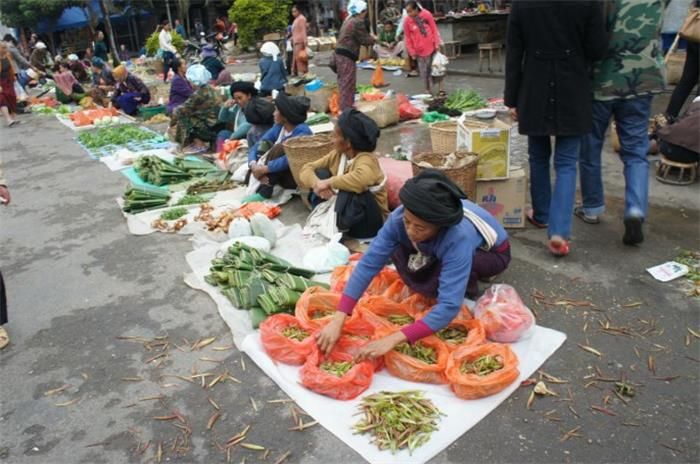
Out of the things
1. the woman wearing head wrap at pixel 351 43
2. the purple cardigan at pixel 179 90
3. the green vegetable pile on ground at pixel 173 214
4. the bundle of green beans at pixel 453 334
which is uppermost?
the woman wearing head wrap at pixel 351 43

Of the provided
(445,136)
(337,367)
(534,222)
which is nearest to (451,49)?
(445,136)

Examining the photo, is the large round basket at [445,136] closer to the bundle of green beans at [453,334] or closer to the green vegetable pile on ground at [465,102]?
the bundle of green beans at [453,334]

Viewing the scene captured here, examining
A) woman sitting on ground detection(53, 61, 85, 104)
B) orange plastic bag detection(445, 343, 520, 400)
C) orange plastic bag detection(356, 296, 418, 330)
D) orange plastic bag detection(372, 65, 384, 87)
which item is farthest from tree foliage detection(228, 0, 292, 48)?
orange plastic bag detection(445, 343, 520, 400)

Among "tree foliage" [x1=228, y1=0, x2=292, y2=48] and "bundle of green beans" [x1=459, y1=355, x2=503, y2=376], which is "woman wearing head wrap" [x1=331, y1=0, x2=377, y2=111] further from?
"tree foliage" [x1=228, y1=0, x2=292, y2=48]

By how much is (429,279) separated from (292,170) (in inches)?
95.1

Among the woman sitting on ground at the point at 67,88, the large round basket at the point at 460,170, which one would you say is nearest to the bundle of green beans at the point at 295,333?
the large round basket at the point at 460,170

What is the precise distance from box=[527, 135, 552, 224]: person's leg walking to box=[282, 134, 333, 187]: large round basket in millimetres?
1746

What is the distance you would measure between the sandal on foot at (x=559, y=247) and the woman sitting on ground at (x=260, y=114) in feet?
11.4

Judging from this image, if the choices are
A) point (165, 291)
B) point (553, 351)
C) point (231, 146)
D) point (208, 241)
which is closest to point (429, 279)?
point (553, 351)

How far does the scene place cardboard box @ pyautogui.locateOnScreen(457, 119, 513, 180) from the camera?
13.3 feet

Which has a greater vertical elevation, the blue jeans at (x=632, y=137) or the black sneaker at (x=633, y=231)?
Result: the blue jeans at (x=632, y=137)

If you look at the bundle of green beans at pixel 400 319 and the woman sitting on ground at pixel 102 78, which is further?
the woman sitting on ground at pixel 102 78

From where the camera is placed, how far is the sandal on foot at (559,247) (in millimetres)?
3736

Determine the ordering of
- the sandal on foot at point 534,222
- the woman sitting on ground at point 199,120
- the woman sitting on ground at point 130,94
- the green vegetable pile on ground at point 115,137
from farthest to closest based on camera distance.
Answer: the woman sitting on ground at point 130,94
the green vegetable pile on ground at point 115,137
the woman sitting on ground at point 199,120
the sandal on foot at point 534,222
